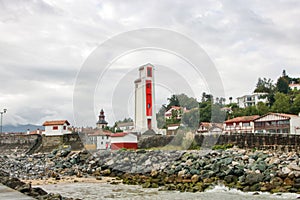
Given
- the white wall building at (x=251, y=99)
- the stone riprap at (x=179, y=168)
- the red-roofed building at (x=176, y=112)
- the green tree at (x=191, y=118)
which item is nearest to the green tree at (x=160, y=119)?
the red-roofed building at (x=176, y=112)

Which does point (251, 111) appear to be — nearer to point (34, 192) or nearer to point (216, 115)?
point (216, 115)

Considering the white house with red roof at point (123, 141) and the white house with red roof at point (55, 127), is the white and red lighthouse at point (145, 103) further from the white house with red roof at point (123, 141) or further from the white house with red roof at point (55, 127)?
the white house with red roof at point (55, 127)

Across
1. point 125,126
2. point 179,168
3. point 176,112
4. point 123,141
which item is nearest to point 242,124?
point 176,112

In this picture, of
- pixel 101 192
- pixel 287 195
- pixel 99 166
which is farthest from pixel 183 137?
pixel 287 195

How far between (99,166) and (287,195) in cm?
1371

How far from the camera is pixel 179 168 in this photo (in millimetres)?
20016

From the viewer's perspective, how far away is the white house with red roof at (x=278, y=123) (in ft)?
117

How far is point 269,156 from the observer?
64.4 feet

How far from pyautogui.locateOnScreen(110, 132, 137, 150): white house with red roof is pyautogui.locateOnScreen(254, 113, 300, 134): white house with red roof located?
15.0m

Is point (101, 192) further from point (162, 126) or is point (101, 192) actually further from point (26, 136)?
point (162, 126)

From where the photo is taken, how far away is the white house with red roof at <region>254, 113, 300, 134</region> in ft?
117

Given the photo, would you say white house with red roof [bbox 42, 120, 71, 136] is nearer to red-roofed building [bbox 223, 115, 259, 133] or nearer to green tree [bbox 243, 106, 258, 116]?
red-roofed building [bbox 223, 115, 259, 133]

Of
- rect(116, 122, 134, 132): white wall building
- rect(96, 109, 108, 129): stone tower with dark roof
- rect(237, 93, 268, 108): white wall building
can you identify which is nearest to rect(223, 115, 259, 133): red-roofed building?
rect(116, 122, 134, 132): white wall building

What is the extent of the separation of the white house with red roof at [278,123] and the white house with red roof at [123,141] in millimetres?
14989
